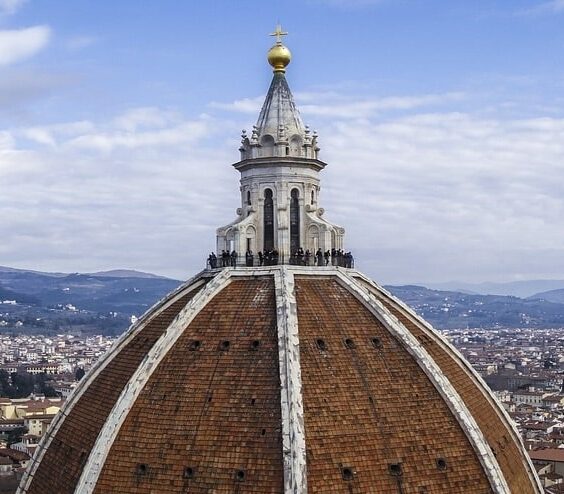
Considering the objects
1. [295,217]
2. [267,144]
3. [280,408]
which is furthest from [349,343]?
[267,144]

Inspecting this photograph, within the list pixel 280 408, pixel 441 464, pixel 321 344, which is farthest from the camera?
pixel 321 344

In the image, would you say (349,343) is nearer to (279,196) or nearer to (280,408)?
(280,408)

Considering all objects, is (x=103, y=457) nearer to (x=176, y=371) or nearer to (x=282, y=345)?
(x=176, y=371)

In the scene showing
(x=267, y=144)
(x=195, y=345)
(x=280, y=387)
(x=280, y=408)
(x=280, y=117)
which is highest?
(x=280, y=117)

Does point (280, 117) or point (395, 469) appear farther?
point (280, 117)

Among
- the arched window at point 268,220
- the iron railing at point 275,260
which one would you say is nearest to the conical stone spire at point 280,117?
the arched window at point 268,220

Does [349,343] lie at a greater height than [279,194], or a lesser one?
lesser

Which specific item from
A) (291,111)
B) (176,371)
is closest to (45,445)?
(176,371)
